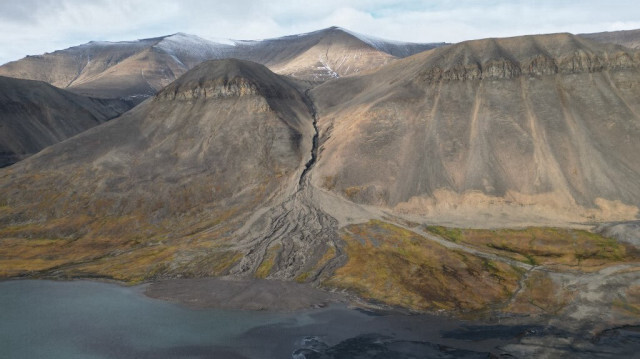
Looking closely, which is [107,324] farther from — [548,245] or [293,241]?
[548,245]

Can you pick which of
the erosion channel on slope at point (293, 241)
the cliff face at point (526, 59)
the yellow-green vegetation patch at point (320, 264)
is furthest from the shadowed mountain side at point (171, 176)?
the cliff face at point (526, 59)

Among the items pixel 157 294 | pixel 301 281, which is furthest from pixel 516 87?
pixel 157 294

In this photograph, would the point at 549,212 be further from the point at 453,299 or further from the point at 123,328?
the point at 123,328

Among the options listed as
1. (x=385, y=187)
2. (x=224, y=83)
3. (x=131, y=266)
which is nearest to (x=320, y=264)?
(x=385, y=187)

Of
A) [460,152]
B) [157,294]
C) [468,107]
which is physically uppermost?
[468,107]

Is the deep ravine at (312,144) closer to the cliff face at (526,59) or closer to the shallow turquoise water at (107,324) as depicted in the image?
the cliff face at (526,59)

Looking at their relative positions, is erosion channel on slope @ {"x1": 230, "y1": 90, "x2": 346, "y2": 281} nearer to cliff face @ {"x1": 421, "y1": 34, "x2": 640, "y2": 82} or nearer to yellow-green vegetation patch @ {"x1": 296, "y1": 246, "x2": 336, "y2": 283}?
yellow-green vegetation patch @ {"x1": 296, "y1": 246, "x2": 336, "y2": 283}
